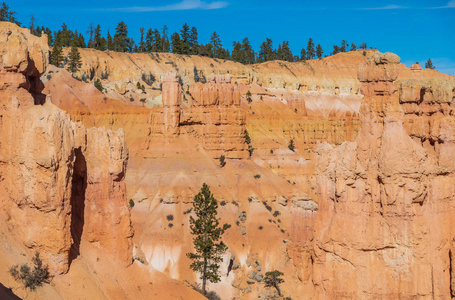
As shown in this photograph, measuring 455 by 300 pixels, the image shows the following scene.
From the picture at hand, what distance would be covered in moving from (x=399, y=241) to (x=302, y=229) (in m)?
16.7

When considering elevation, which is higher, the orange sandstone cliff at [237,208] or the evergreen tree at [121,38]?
the evergreen tree at [121,38]

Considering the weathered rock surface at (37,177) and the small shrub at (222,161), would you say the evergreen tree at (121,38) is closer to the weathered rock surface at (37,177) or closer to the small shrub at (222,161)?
the small shrub at (222,161)

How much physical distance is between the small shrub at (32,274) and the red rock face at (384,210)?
19.8 meters

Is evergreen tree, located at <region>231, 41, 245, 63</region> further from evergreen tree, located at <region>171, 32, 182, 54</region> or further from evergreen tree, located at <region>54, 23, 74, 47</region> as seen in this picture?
evergreen tree, located at <region>54, 23, 74, 47</region>

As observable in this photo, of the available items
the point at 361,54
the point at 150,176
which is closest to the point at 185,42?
the point at 361,54

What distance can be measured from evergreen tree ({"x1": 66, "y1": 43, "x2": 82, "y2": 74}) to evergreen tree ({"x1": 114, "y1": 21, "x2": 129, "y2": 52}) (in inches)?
1344

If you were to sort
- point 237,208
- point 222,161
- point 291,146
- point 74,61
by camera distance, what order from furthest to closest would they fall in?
point 291,146, point 74,61, point 222,161, point 237,208

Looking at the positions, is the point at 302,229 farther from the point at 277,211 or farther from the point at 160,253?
the point at 277,211

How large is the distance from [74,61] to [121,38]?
3871cm

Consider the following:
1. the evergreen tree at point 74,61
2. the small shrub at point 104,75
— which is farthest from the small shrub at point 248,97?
the evergreen tree at point 74,61

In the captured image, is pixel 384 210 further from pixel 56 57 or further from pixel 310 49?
pixel 310 49

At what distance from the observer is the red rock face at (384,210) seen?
37.1 meters

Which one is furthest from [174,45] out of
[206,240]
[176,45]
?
[206,240]

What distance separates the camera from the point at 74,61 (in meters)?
116
